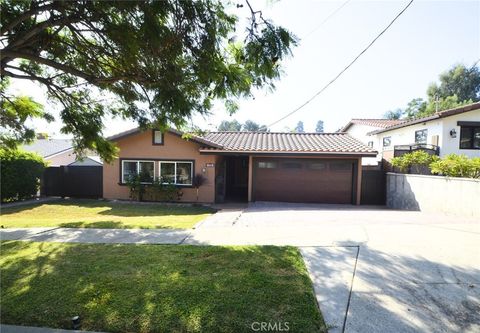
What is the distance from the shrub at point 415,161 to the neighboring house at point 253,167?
4.90 feet

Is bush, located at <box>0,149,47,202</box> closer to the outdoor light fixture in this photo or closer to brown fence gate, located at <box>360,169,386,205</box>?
the outdoor light fixture

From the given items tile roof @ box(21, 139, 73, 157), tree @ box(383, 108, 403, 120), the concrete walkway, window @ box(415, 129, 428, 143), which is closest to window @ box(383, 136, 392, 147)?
window @ box(415, 129, 428, 143)

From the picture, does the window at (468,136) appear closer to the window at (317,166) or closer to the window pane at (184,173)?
the window at (317,166)

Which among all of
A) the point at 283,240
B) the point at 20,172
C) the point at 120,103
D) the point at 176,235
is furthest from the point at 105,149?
the point at 20,172

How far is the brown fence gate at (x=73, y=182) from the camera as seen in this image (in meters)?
15.5

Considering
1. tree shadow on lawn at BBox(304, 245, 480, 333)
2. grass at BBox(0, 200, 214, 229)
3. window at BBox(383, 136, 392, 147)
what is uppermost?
window at BBox(383, 136, 392, 147)

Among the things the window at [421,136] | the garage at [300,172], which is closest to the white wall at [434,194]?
the garage at [300,172]

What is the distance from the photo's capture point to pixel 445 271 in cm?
424

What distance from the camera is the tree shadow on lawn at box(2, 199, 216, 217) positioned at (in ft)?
36.9

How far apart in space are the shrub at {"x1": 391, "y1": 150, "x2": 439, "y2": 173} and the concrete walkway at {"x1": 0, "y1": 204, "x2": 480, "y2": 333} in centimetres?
449

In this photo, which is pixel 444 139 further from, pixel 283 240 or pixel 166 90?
pixel 166 90

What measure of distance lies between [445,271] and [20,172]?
16374 millimetres

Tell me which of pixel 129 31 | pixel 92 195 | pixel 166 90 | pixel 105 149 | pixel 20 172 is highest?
pixel 129 31

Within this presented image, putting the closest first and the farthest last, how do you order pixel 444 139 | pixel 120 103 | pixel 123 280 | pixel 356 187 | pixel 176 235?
pixel 123 280
pixel 176 235
pixel 120 103
pixel 356 187
pixel 444 139
